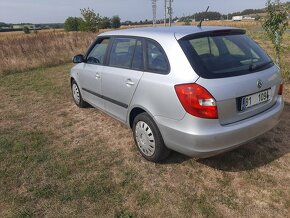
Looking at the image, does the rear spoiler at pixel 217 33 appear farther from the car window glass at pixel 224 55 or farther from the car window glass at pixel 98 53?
the car window glass at pixel 98 53

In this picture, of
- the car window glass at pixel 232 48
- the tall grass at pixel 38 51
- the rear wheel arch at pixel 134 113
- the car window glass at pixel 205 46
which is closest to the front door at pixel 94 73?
the rear wheel arch at pixel 134 113

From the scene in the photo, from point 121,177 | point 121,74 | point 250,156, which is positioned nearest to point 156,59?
point 121,74

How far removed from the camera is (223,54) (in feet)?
10.7

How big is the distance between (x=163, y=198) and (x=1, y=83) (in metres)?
8.48

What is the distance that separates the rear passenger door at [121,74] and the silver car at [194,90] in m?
0.01

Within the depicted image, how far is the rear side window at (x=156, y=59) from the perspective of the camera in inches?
127

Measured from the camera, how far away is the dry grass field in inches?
117

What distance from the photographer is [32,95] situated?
7.72 meters

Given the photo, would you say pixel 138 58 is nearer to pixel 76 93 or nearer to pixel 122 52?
pixel 122 52

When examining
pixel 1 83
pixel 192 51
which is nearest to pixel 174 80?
pixel 192 51

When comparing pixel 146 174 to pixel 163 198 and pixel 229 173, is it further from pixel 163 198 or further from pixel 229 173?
pixel 229 173

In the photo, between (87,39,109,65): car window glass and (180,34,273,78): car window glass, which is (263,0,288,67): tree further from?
(87,39,109,65): car window glass

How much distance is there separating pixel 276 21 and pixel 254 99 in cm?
456

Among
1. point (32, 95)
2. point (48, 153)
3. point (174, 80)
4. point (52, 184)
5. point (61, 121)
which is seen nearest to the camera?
point (174, 80)
